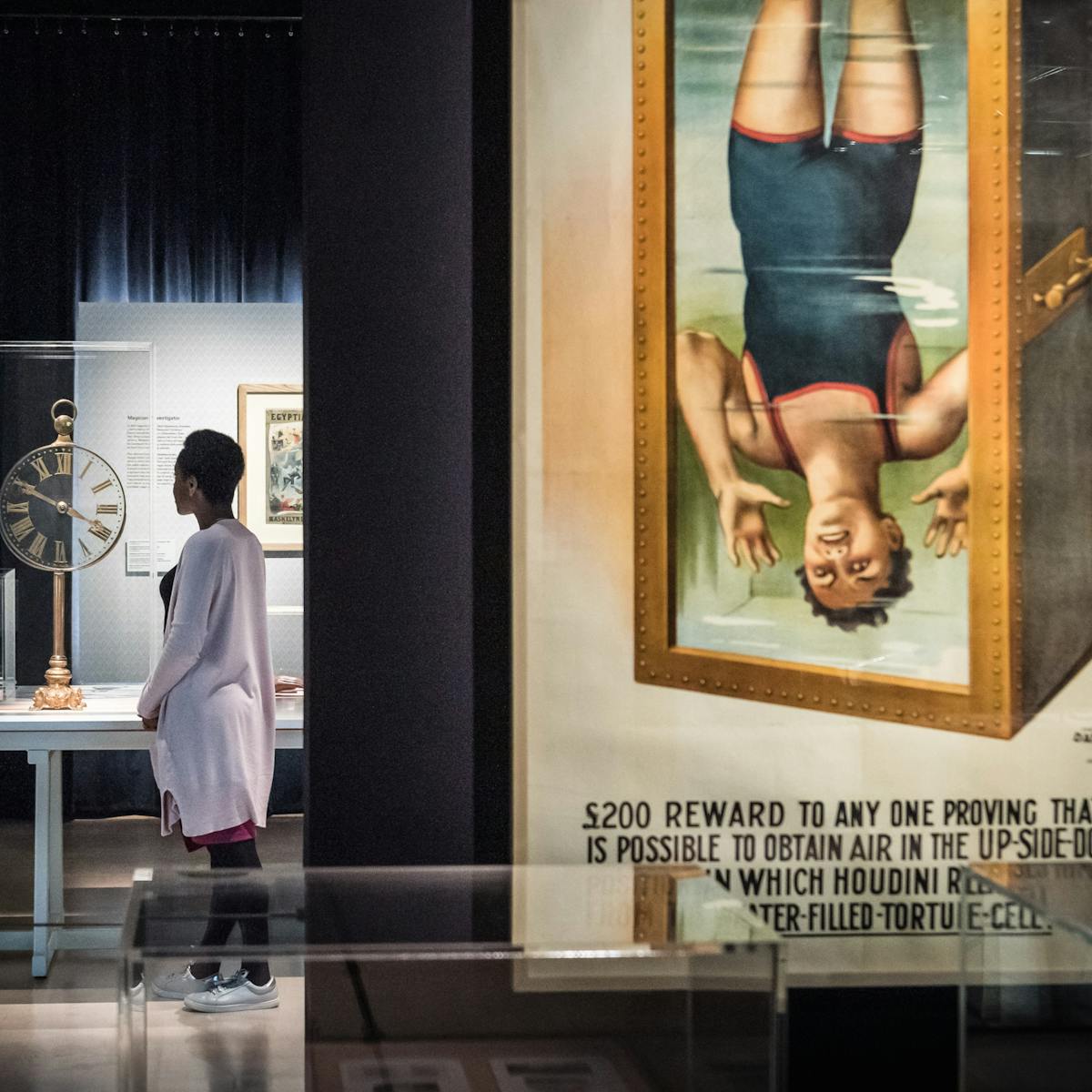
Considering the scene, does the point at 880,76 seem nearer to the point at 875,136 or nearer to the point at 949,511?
the point at 875,136

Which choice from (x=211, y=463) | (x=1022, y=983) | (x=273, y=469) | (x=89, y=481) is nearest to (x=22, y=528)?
(x=89, y=481)

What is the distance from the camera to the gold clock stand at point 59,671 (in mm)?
4688

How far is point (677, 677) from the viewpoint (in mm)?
2125

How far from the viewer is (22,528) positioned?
4.88m

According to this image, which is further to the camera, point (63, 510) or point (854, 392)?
point (63, 510)

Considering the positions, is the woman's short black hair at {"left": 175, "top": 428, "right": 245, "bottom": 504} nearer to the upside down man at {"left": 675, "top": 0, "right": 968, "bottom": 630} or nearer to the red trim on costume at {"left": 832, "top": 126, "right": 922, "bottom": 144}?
the upside down man at {"left": 675, "top": 0, "right": 968, "bottom": 630}

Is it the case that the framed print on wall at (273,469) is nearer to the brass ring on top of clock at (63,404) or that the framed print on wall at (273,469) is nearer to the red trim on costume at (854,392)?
the brass ring on top of clock at (63,404)

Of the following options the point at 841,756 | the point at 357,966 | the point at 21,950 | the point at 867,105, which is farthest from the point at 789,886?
the point at 21,950

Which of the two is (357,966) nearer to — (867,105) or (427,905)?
(427,905)

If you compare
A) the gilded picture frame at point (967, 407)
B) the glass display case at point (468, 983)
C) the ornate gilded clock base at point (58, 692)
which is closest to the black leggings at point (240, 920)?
the glass display case at point (468, 983)

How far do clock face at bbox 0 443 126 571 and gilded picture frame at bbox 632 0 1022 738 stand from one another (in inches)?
126

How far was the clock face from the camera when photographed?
15.8ft

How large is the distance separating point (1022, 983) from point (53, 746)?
3.30m

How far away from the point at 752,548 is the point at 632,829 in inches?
17.4
